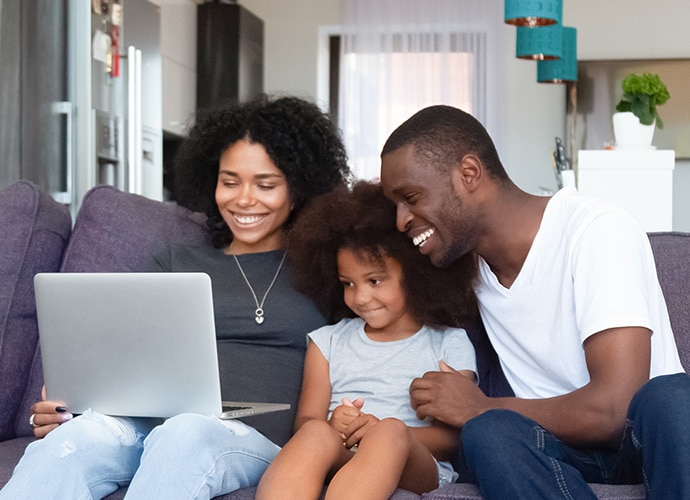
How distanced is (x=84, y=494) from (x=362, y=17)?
5.59 meters

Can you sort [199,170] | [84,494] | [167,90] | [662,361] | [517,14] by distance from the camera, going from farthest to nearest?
[167,90] < [517,14] < [199,170] < [662,361] < [84,494]

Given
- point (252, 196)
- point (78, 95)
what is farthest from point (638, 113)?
point (252, 196)

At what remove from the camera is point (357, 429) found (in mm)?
1644

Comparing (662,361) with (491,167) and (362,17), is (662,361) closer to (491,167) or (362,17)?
(491,167)

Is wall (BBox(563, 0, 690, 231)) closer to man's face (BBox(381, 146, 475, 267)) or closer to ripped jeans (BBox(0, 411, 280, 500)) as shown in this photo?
man's face (BBox(381, 146, 475, 267))

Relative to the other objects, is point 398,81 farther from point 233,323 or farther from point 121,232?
point 233,323

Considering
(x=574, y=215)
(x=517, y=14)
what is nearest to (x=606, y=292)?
(x=574, y=215)

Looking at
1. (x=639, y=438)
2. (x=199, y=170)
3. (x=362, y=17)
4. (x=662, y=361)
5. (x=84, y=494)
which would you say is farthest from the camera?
(x=362, y=17)

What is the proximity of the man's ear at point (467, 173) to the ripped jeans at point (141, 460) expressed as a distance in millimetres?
535

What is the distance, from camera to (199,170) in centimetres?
222

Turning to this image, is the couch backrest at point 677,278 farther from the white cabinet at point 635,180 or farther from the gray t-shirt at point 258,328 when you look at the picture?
the white cabinet at point 635,180

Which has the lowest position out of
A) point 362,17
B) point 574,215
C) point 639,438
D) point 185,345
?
point 639,438

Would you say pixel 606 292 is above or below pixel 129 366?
above

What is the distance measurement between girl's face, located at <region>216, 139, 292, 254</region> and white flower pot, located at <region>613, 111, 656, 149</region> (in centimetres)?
241
